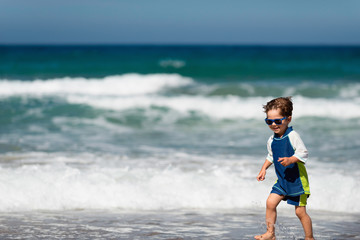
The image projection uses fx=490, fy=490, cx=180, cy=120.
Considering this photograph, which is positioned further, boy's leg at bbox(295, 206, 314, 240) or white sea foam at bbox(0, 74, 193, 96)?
white sea foam at bbox(0, 74, 193, 96)

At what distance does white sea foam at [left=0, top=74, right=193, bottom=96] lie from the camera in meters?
19.2

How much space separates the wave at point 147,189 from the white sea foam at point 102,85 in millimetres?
12623

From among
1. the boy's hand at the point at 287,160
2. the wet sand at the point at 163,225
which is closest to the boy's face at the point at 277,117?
the boy's hand at the point at 287,160

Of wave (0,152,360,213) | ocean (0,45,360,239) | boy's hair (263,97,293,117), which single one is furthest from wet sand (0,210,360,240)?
boy's hair (263,97,293,117)

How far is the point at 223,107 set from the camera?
14.1 metres

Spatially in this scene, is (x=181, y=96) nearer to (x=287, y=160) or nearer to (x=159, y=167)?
(x=159, y=167)

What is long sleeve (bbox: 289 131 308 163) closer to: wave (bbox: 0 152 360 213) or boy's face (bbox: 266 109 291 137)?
boy's face (bbox: 266 109 291 137)

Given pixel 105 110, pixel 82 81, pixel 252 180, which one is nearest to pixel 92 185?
pixel 252 180

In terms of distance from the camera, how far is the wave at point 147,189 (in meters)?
5.31

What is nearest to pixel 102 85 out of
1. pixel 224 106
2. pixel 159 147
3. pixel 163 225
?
pixel 224 106

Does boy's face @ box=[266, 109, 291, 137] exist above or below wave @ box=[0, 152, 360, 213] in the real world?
above

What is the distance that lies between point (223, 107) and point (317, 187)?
8.43m

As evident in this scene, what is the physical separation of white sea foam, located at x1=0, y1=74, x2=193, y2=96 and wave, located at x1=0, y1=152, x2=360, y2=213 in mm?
12623

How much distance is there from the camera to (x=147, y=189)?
5.68 metres
